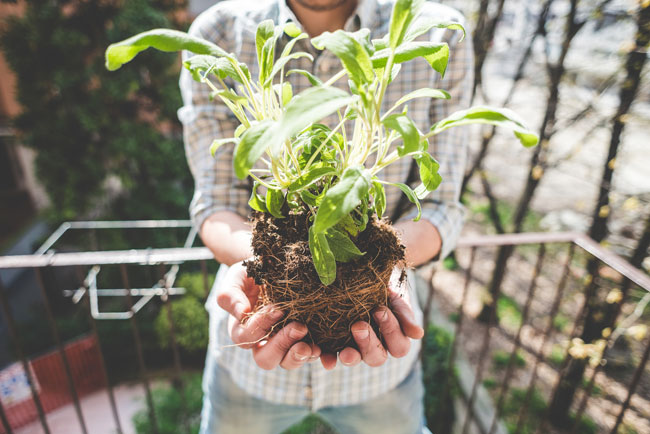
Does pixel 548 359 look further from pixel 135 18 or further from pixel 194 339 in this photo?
pixel 135 18

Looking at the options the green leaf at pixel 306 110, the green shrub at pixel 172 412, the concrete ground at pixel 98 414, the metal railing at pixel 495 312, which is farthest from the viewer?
the concrete ground at pixel 98 414

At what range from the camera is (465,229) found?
20.4ft

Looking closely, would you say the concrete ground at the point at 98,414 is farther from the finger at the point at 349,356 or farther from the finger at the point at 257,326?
the finger at the point at 349,356

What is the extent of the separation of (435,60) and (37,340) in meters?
6.73

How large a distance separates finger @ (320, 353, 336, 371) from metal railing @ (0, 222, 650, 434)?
837 mm

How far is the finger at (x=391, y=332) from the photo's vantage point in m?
0.82

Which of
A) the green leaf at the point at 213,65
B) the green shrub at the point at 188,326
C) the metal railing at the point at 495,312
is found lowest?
the green shrub at the point at 188,326

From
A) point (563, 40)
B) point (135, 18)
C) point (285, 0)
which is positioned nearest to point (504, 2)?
point (563, 40)

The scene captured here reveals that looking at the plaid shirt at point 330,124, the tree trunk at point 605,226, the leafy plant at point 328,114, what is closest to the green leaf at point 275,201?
the leafy plant at point 328,114

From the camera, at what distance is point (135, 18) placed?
479 cm

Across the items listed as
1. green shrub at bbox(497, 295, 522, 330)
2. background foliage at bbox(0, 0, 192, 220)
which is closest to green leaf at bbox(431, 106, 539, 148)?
green shrub at bbox(497, 295, 522, 330)

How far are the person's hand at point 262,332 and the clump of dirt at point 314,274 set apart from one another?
1.0 inches

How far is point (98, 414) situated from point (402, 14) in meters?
5.99

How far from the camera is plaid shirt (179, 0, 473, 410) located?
44.8 inches
